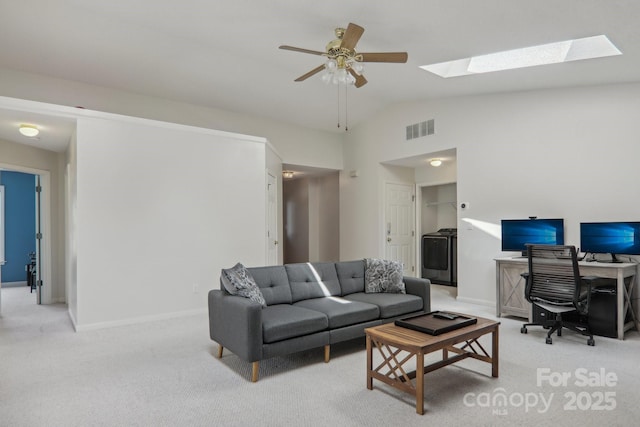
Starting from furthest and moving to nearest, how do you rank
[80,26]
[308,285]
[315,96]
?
[315,96] < [80,26] < [308,285]

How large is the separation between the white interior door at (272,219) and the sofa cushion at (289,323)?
3094 millimetres

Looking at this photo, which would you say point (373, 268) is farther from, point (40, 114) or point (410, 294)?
point (40, 114)

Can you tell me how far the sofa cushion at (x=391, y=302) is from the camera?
3809 millimetres

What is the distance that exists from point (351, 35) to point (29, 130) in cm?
411

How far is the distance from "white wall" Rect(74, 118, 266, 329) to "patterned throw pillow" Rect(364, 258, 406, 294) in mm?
2129

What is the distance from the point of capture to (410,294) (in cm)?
427

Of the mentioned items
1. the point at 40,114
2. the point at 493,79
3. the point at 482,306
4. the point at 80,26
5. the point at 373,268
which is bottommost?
the point at 482,306

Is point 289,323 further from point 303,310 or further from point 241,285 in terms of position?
point 241,285

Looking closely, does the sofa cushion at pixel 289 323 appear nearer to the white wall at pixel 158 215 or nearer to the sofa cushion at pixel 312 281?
the sofa cushion at pixel 312 281

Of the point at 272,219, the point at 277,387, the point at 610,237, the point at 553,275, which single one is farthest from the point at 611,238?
the point at 272,219

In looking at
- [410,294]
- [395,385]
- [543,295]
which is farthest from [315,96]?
[395,385]

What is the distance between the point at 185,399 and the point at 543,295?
366 centimetres

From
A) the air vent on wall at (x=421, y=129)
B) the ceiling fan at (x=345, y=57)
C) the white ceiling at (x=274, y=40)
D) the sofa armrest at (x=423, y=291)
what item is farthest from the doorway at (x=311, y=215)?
the sofa armrest at (x=423, y=291)

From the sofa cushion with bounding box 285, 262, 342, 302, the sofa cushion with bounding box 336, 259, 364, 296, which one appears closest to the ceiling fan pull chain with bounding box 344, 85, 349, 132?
the sofa cushion with bounding box 336, 259, 364, 296
